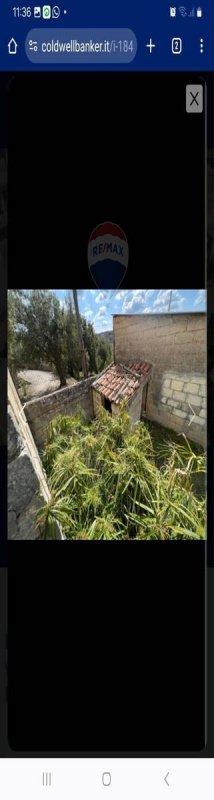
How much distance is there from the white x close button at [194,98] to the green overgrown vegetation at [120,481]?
986 millimetres

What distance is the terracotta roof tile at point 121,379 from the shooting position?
50.2 inches

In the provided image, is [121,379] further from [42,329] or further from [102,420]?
[42,329]

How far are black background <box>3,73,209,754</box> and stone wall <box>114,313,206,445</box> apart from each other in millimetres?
137

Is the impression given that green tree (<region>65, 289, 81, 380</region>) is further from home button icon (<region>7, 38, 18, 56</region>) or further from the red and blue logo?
home button icon (<region>7, 38, 18, 56</region>)

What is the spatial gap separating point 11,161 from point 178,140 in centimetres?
53

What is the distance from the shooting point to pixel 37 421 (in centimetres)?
127

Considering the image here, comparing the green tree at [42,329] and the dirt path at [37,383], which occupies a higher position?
the green tree at [42,329]

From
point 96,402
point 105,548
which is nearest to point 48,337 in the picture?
point 96,402

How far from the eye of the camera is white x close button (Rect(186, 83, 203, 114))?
1.22 m
